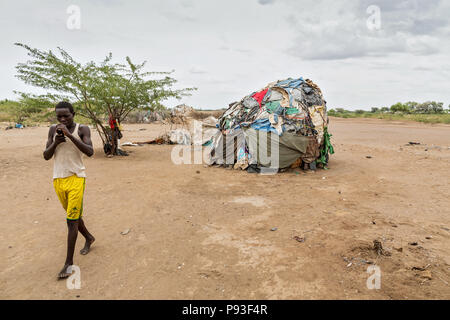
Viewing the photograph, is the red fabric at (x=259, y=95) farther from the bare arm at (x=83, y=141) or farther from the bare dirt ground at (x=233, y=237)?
the bare arm at (x=83, y=141)

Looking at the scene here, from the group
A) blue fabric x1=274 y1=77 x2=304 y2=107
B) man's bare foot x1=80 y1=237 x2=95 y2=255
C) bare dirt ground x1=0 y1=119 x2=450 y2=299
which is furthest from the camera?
blue fabric x1=274 y1=77 x2=304 y2=107

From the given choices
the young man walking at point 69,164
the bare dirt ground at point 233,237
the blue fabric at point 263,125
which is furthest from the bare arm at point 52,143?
the blue fabric at point 263,125

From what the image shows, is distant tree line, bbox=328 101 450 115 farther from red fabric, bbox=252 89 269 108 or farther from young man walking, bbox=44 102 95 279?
young man walking, bbox=44 102 95 279

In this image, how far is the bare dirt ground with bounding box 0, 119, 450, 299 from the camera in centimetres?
279

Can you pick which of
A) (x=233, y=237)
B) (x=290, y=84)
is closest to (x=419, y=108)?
(x=290, y=84)

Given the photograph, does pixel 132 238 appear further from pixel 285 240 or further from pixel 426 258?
pixel 426 258

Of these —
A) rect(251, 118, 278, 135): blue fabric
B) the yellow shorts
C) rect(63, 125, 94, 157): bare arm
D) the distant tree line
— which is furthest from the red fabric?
the distant tree line

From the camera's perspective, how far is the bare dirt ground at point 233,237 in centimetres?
279

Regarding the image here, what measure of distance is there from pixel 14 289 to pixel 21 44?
337 inches

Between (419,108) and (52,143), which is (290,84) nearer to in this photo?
(52,143)

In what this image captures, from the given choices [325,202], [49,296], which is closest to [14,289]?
[49,296]

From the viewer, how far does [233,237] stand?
3943 millimetres

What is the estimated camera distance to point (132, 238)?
390cm

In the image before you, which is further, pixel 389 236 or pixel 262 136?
pixel 262 136
